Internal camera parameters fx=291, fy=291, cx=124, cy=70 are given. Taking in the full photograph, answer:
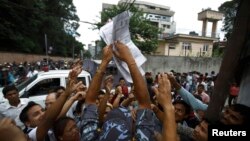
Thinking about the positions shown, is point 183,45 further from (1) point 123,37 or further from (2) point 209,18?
(1) point 123,37

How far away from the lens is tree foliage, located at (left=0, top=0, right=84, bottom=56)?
101 ft

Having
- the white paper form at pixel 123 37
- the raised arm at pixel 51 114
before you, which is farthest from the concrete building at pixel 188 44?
the white paper form at pixel 123 37

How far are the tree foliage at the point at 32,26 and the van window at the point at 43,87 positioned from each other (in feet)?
44.0

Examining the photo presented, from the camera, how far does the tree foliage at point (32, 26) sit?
30.7m

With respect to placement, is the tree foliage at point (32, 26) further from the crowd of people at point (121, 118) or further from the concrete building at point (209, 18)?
the concrete building at point (209, 18)

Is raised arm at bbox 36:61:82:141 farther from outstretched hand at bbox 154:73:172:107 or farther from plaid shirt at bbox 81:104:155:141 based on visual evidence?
outstretched hand at bbox 154:73:172:107

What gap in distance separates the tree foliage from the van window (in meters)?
13.4

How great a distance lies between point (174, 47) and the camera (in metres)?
39.0

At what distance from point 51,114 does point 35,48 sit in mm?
38352

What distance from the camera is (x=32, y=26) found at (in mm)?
37188

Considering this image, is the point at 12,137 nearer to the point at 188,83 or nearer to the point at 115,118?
the point at 115,118

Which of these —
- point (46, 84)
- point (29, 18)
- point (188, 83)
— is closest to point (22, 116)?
point (46, 84)

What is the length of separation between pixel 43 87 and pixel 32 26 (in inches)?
1244

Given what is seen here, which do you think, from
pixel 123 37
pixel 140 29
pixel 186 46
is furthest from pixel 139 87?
pixel 186 46
